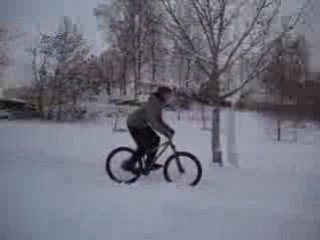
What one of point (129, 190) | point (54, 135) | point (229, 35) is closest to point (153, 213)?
point (129, 190)

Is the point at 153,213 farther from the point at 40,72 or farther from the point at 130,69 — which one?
the point at 40,72

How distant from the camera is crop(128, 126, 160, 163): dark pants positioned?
1.97 m

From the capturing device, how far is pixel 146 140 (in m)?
2.01

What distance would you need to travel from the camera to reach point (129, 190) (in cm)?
199

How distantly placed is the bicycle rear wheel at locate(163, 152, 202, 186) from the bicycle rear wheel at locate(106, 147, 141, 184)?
5.7 inches

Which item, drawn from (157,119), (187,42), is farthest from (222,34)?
(157,119)

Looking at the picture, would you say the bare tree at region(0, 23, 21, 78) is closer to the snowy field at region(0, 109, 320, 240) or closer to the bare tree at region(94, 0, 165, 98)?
the snowy field at region(0, 109, 320, 240)

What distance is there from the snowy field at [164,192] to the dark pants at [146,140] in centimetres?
5

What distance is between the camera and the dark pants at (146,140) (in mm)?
1970

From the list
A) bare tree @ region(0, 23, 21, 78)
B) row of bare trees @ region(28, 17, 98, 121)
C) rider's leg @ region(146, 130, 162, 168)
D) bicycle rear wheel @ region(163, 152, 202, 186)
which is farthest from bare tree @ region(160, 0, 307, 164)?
bare tree @ region(0, 23, 21, 78)

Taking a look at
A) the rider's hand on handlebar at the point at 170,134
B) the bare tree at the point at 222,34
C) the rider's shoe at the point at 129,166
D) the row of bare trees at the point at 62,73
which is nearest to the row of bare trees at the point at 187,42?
the bare tree at the point at 222,34

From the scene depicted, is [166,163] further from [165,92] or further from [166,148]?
[165,92]

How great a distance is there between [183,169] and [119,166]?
0.99 feet

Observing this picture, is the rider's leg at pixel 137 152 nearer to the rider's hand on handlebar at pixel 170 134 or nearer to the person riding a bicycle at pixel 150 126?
the person riding a bicycle at pixel 150 126
